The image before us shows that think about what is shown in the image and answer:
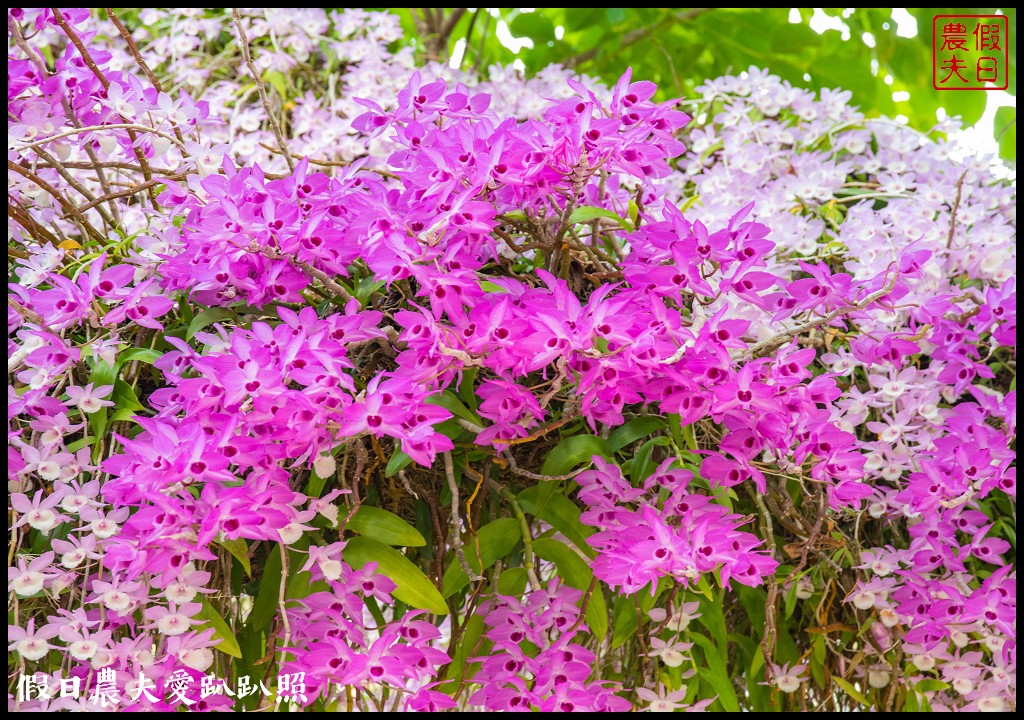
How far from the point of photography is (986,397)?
90 centimetres

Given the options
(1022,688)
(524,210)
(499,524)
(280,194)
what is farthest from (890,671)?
(280,194)

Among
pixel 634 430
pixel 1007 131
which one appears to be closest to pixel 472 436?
pixel 634 430

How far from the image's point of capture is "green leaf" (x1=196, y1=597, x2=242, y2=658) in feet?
2.32

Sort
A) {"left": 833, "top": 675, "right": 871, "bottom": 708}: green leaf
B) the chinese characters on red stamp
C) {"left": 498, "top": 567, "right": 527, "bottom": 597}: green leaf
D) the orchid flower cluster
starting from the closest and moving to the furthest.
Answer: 1. the orchid flower cluster
2. {"left": 498, "top": 567, "right": 527, "bottom": 597}: green leaf
3. {"left": 833, "top": 675, "right": 871, "bottom": 708}: green leaf
4. the chinese characters on red stamp

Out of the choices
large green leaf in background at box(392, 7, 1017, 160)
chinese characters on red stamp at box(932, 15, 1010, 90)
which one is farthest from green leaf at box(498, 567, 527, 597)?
large green leaf in background at box(392, 7, 1017, 160)

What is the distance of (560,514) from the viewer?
0.80 m

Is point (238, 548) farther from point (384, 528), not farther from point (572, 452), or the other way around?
point (572, 452)

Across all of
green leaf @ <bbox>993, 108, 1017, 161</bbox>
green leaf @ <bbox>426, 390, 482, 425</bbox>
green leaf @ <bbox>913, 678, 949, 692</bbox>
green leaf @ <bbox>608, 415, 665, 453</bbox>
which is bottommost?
green leaf @ <bbox>913, 678, 949, 692</bbox>

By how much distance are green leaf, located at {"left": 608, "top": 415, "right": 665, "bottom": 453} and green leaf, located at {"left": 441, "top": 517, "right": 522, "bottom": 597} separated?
119mm

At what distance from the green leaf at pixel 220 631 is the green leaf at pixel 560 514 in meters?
0.28

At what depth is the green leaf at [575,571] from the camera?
0.78m

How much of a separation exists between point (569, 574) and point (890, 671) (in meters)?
0.41

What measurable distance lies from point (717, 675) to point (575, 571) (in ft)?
0.70

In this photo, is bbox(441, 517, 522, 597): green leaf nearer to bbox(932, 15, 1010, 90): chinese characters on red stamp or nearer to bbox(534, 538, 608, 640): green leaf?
bbox(534, 538, 608, 640): green leaf
